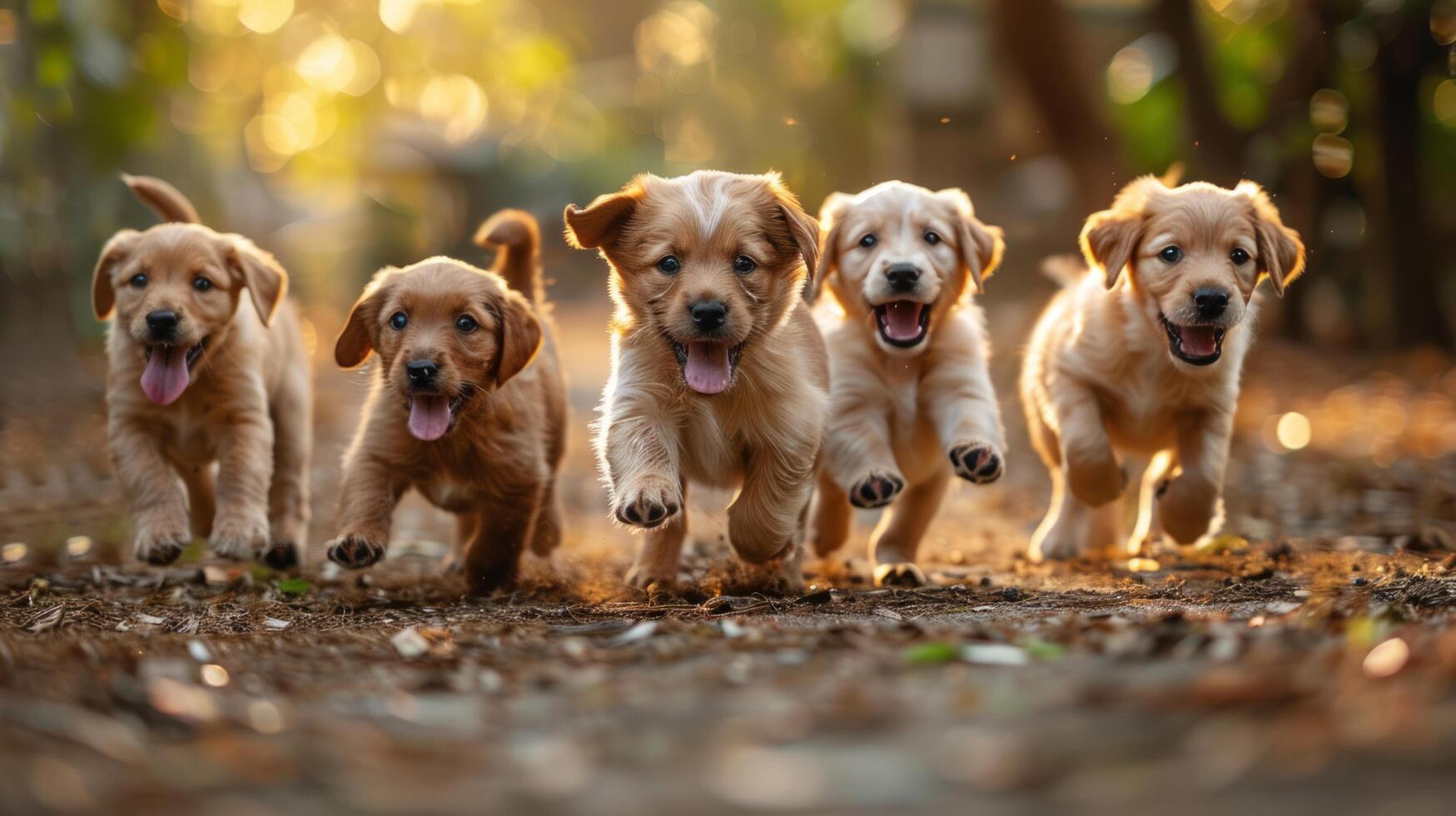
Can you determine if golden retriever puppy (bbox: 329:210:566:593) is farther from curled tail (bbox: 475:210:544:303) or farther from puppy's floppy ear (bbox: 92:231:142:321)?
puppy's floppy ear (bbox: 92:231:142:321)

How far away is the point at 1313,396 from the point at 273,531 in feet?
32.8

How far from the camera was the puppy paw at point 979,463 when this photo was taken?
18.1 feet

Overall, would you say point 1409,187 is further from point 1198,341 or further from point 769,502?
point 769,502

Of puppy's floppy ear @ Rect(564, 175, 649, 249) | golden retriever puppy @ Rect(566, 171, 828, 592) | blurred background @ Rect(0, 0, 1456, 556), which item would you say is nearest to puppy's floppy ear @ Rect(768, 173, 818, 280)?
golden retriever puppy @ Rect(566, 171, 828, 592)

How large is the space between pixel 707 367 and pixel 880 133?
20231 millimetres

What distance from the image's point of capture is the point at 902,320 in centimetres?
598

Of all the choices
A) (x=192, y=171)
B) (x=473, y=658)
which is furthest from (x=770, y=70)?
(x=473, y=658)

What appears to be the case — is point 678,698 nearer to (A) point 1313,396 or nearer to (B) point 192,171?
(A) point 1313,396

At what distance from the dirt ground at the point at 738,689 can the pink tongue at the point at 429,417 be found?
0.67 m

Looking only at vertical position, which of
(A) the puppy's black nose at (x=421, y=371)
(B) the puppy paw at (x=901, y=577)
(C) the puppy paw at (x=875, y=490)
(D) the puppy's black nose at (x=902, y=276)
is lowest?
(B) the puppy paw at (x=901, y=577)

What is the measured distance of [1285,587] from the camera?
541 cm

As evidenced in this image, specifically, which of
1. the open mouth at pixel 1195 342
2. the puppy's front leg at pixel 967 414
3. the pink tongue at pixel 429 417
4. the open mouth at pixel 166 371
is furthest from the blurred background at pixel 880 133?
the open mouth at pixel 1195 342

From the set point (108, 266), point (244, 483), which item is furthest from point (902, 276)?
point (108, 266)

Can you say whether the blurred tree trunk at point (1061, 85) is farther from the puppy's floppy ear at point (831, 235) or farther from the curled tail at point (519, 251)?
the curled tail at point (519, 251)
